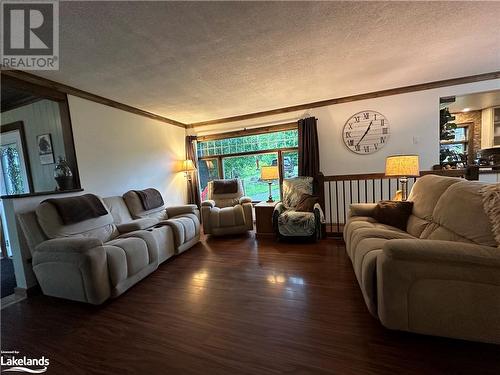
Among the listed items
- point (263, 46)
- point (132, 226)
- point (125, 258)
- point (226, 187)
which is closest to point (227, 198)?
point (226, 187)

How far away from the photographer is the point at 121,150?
3.37 meters

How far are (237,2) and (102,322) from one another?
2.66m

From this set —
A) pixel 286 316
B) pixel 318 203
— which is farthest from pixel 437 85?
pixel 286 316

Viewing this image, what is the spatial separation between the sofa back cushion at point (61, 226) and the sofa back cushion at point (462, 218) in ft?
10.8

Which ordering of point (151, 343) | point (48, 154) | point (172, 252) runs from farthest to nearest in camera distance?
point (48, 154) < point (172, 252) < point (151, 343)

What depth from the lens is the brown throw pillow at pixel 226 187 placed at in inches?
162

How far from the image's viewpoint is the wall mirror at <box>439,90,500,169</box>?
3877 mm

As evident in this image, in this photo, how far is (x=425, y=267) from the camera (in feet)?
3.94

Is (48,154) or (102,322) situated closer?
(102,322)

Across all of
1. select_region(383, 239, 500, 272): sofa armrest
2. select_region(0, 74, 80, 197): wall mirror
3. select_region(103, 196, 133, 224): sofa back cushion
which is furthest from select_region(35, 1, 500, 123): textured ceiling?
select_region(383, 239, 500, 272): sofa armrest

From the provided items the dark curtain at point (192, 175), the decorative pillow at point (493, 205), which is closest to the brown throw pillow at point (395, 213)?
the decorative pillow at point (493, 205)

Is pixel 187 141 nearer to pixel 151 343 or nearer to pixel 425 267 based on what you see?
pixel 151 343

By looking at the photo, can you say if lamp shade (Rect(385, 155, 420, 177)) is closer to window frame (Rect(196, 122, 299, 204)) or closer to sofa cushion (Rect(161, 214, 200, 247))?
window frame (Rect(196, 122, 299, 204))

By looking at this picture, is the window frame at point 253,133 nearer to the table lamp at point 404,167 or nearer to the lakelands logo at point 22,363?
the table lamp at point 404,167
